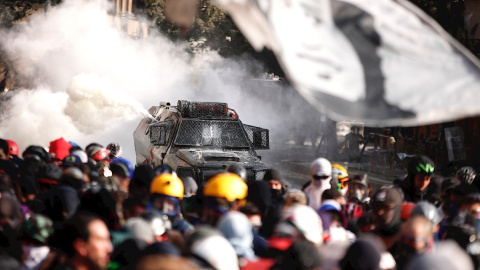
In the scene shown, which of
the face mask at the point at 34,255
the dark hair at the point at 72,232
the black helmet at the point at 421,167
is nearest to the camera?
the dark hair at the point at 72,232

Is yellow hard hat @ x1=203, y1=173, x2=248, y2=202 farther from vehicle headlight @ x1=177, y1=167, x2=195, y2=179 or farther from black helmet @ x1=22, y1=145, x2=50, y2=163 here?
vehicle headlight @ x1=177, y1=167, x2=195, y2=179

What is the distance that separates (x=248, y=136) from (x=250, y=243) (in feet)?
32.4

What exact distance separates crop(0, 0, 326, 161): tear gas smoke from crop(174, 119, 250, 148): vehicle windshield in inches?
250

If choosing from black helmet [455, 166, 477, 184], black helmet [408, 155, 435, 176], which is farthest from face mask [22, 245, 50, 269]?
black helmet [455, 166, 477, 184]

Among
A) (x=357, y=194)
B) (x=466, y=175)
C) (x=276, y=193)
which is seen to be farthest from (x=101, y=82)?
(x=276, y=193)

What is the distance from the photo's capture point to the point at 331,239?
6301 millimetres

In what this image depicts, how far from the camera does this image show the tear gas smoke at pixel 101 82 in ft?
72.8

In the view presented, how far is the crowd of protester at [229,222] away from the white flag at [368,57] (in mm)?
774

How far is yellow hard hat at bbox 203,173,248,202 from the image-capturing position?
21.1ft

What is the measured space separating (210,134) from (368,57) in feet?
36.3

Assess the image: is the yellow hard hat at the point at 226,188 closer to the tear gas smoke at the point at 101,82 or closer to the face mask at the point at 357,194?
the face mask at the point at 357,194

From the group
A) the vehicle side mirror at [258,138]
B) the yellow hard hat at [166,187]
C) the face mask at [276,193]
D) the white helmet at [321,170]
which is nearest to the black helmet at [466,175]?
the white helmet at [321,170]

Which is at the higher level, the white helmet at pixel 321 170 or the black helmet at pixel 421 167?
the black helmet at pixel 421 167

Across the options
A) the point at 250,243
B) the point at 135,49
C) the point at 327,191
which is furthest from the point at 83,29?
the point at 250,243
